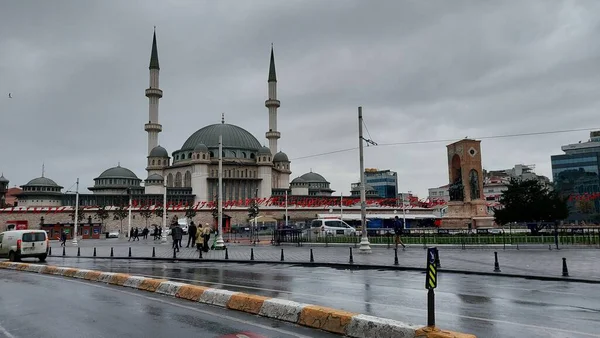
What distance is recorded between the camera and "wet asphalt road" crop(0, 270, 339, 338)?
268 inches

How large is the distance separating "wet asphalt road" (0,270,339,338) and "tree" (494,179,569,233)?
3682cm

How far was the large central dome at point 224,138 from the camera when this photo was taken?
315 feet

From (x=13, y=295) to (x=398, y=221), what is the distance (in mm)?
16140

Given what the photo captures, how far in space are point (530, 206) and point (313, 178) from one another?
8222cm

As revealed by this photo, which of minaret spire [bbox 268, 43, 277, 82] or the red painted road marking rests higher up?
minaret spire [bbox 268, 43, 277, 82]

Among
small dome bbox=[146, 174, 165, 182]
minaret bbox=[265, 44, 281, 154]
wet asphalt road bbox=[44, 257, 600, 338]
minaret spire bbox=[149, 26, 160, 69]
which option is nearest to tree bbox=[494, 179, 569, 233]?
wet asphalt road bbox=[44, 257, 600, 338]

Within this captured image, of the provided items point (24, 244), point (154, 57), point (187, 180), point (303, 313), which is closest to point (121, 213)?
point (187, 180)

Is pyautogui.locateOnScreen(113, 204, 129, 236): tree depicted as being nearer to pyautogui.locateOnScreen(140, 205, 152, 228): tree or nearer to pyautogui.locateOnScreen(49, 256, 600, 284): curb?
pyautogui.locateOnScreen(140, 205, 152, 228): tree

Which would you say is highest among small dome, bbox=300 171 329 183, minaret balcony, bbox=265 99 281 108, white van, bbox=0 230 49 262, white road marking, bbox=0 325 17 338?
minaret balcony, bbox=265 99 281 108

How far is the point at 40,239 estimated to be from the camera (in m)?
23.5

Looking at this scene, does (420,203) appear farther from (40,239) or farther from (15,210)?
(40,239)

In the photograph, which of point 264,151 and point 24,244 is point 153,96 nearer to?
point 264,151

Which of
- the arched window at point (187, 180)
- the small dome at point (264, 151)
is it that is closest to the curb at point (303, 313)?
the arched window at point (187, 180)

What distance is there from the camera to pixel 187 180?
90375mm
